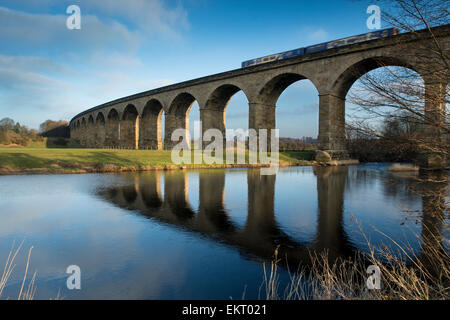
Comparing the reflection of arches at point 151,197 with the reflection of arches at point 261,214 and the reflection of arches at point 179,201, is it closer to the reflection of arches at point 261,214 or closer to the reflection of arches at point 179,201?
the reflection of arches at point 179,201

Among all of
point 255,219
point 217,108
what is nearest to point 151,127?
point 217,108

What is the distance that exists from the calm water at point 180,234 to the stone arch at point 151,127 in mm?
37505

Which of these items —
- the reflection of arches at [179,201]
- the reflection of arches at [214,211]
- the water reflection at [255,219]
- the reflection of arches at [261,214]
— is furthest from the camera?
the reflection of arches at [179,201]

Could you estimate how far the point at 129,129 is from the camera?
53.1m

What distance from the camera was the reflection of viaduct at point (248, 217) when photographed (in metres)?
4.48

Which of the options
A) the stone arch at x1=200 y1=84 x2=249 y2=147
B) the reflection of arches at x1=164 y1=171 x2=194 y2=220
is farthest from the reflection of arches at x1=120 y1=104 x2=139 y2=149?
the reflection of arches at x1=164 y1=171 x2=194 y2=220

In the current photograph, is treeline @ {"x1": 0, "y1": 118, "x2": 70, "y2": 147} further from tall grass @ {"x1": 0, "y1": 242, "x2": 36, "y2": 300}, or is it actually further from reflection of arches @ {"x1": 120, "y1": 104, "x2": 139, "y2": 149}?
tall grass @ {"x1": 0, "y1": 242, "x2": 36, "y2": 300}

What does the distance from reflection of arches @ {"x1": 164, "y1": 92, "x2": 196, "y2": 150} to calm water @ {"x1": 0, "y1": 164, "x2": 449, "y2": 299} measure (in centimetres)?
3180

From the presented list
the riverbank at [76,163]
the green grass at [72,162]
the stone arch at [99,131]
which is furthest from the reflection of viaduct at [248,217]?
the stone arch at [99,131]

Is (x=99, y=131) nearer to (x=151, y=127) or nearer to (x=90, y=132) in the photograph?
(x=90, y=132)

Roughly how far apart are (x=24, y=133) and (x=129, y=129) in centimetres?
3781

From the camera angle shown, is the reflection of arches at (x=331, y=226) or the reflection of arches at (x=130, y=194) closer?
the reflection of arches at (x=331, y=226)

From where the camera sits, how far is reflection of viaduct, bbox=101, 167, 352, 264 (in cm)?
448
